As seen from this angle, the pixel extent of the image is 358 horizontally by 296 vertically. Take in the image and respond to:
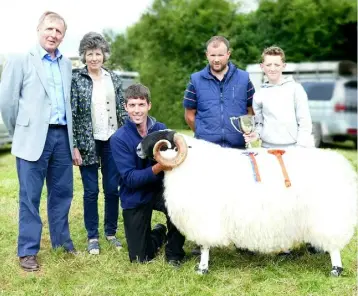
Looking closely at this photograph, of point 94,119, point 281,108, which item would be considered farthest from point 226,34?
point 281,108

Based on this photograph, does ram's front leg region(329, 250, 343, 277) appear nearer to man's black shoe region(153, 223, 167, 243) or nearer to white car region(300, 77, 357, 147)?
man's black shoe region(153, 223, 167, 243)

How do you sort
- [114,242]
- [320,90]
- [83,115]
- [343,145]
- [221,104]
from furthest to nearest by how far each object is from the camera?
[343,145] → [320,90] → [114,242] → [83,115] → [221,104]

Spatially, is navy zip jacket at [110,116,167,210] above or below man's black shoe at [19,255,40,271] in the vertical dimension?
above

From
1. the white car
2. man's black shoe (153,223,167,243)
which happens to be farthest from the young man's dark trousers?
the white car

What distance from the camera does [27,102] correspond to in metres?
4.61

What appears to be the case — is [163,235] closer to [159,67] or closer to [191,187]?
[191,187]

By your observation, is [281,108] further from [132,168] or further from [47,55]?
[47,55]

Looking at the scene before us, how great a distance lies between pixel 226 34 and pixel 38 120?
14930mm

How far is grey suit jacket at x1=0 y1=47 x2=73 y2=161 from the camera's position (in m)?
4.56

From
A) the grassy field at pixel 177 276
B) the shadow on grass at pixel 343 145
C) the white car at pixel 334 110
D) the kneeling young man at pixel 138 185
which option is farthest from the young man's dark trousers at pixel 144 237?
the shadow on grass at pixel 343 145

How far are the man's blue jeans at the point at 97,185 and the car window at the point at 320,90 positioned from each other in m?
9.34

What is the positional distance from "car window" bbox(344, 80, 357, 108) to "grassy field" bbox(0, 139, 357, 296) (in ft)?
27.0

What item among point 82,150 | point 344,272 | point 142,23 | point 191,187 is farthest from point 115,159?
point 142,23

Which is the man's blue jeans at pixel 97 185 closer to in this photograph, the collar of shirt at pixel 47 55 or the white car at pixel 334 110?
the collar of shirt at pixel 47 55
